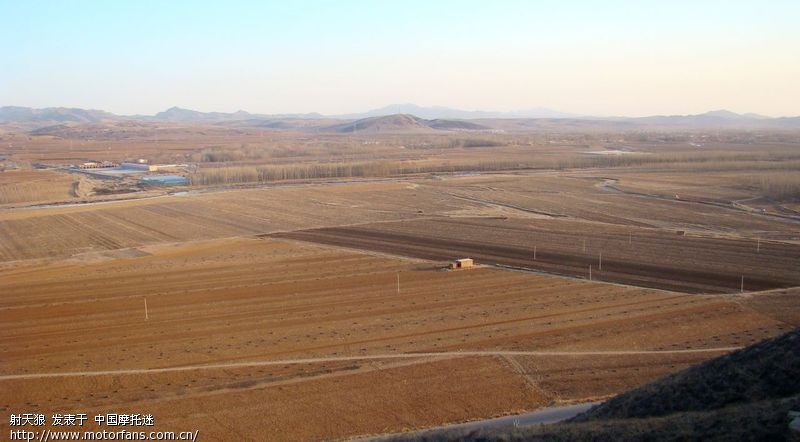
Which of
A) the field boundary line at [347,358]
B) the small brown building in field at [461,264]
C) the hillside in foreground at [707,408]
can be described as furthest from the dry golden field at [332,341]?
the hillside in foreground at [707,408]

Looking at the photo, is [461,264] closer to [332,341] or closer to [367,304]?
[367,304]

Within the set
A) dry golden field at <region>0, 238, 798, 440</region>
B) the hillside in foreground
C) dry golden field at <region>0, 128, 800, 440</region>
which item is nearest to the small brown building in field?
dry golden field at <region>0, 128, 800, 440</region>

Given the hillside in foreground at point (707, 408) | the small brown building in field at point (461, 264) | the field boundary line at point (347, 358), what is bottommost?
the field boundary line at point (347, 358)

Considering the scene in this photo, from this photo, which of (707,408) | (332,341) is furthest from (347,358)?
(707,408)

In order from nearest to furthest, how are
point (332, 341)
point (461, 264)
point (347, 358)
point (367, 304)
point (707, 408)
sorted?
point (707, 408)
point (347, 358)
point (332, 341)
point (367, 304)
point (461, 264)

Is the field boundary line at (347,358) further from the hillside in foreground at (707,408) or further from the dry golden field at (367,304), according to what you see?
the hillside in foreground at (707,408)

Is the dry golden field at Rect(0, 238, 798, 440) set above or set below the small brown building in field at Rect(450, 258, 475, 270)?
below

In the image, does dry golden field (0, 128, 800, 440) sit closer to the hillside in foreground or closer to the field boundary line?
the field boundary line

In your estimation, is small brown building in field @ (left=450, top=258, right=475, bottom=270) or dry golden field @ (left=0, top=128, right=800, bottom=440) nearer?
dry golden field @ (left=0, top=128, right=800, bottom=440)

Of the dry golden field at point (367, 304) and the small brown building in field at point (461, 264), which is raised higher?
the small brown building in field at point (461, 264)

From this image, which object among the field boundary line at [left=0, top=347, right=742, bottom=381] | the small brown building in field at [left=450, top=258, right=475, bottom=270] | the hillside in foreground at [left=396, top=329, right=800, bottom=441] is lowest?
the field boundary line at [left=0, top=347, right=742, bottom=381]

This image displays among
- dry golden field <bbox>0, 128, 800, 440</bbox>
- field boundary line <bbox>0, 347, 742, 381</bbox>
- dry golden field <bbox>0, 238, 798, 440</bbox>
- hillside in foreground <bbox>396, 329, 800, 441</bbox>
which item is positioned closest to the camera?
hillside in foreground <bbox>396, 329, 800, 441</bbox>
